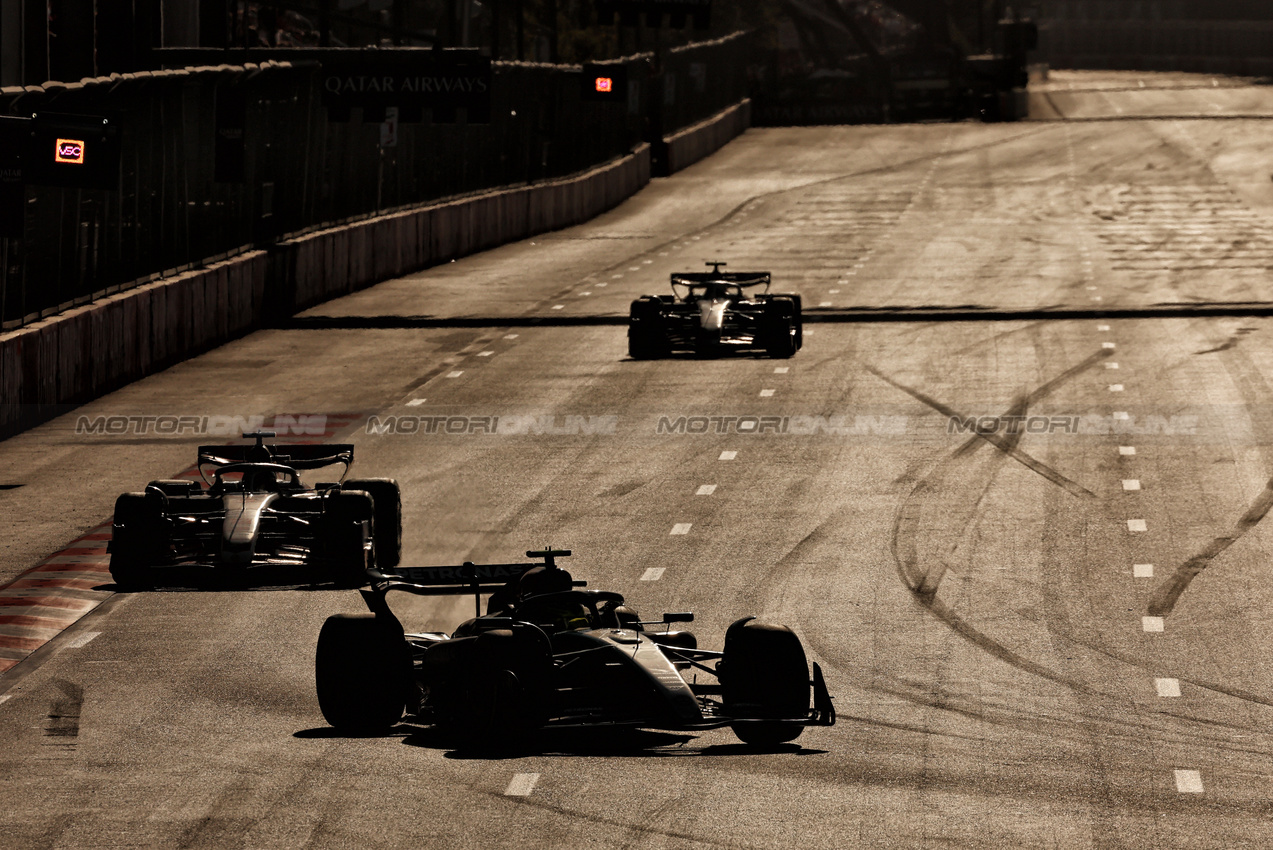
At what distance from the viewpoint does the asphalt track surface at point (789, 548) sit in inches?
452

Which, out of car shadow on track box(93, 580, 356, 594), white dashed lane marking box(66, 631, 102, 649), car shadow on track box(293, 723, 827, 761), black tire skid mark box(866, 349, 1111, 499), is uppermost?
black tire skid mark box(866, 349, 1111, 499)

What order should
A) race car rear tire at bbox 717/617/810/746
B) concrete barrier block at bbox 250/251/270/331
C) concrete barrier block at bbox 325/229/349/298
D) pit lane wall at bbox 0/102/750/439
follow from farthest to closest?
concrete barrier block at bbox 325/229/349/298
concrete barrier block at bbox 250/251/270/331
pit lane wall at bbox 0/102/750/439
race car rear tire at bbox 717/617/810/746

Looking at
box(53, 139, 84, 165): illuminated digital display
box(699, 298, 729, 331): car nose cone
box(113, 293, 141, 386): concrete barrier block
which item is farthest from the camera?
box(699, 298, 729, 331): car nose cone

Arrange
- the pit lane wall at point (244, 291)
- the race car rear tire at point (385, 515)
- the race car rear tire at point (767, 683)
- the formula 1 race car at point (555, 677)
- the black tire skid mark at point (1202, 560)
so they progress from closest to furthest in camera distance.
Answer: the formula 1 race car at point (555, 677) → the race car rear tire at point (767, 683) → the black tire skid mark at point (1202, 560) → the race car rear tire at point (385, 515) → the pit lane wall at point (244, 291)

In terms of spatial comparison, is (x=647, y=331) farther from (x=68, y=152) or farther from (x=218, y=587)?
(x=218, y=587)

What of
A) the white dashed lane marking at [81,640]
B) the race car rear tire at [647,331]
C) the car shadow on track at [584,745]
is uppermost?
the race car rear tire at [647,331]

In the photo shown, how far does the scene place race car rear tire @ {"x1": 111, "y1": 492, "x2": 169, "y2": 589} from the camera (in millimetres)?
16594

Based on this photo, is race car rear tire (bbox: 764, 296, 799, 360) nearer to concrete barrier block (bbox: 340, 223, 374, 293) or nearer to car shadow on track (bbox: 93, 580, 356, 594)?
concrete barrier block (bbox: 340, 223, 374, 293)

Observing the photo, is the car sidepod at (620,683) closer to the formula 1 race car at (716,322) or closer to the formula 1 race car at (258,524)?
the formula 1 race car at (258,524)

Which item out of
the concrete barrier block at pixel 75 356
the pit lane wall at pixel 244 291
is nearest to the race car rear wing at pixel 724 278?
the pit lane wall at pixel 244 291

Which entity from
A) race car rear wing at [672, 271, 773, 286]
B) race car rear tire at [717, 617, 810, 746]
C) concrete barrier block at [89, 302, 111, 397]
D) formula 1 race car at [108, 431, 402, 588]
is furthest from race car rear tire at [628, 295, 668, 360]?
race car rear tire at [717, 617, 810, 746]

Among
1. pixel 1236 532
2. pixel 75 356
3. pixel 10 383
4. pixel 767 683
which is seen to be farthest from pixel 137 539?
pixel 75 356

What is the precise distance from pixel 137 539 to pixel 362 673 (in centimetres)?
464

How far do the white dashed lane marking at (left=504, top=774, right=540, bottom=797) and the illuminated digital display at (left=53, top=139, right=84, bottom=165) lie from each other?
13184 mm
